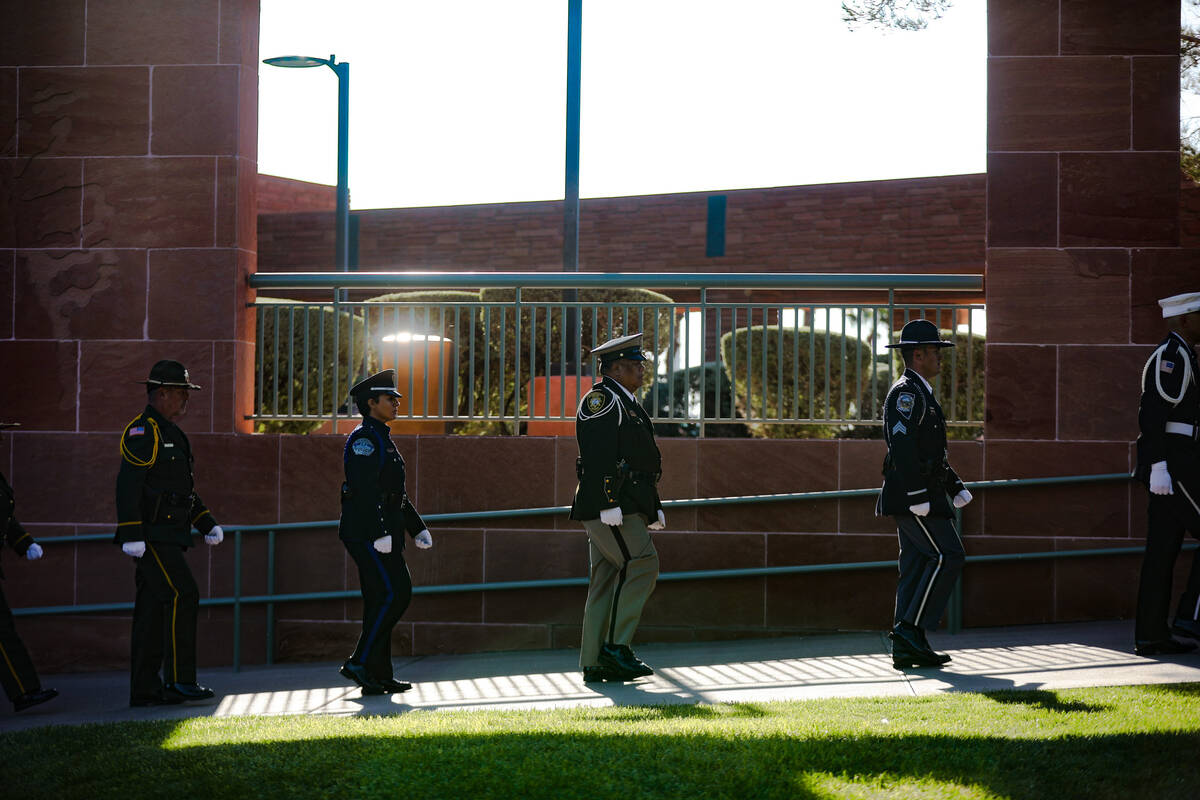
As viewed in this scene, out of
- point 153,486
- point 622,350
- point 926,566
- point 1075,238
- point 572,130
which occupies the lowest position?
point 926,566

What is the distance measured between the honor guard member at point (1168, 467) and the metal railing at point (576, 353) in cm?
183

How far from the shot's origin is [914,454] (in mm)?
7336

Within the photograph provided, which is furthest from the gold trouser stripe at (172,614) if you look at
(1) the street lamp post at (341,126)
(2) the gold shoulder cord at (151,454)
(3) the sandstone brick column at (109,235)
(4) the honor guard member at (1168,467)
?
(1) the street lamp post at (341,126)

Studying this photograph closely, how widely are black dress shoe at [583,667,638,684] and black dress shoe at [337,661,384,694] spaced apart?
3.98ft

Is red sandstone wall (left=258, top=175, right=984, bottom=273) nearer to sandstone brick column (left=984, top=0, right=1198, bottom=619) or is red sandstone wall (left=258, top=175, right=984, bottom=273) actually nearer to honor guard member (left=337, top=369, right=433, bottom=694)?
sandstone brick column (left=984, top=0, right=1198, bottom=619)

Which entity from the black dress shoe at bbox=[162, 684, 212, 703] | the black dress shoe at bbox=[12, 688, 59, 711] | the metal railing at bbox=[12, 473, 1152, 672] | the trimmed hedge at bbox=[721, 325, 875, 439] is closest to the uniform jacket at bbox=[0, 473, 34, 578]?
the black dress shoe at bbox=[12, 688, 59, 711]

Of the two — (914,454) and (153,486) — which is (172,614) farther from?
Answer: (914,454)

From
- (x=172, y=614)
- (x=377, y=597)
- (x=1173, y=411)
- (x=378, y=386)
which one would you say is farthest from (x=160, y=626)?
(x=1173, y=411)

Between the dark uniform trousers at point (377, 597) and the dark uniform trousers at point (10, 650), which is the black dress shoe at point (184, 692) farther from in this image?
the dark uniform trousers at point (377, 597)

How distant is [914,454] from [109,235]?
6.48m

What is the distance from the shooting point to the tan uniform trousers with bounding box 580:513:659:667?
750 centimetres

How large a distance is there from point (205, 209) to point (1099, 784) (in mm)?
7768

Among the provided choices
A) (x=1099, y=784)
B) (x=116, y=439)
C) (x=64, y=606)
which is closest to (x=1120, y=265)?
(x=1099, y=784)

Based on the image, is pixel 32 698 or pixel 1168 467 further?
pixel 32 698
